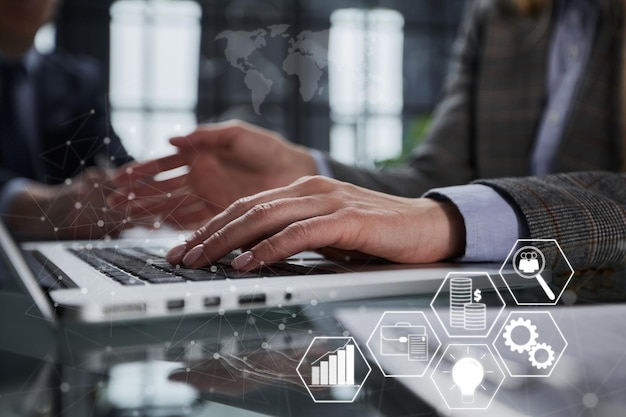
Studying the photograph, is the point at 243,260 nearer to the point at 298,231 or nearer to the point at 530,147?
the point at 298,231

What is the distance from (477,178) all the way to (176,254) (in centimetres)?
32

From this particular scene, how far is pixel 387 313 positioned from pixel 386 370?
3 centimetres

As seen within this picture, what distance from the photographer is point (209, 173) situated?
397 mm

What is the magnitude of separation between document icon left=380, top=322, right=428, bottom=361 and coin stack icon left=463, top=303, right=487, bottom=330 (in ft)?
0.07

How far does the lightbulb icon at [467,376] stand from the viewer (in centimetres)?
24

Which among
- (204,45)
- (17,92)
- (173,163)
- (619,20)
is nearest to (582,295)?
(173,163)

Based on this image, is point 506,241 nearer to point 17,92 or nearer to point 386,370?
point 386,370

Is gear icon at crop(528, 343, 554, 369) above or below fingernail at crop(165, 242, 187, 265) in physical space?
below

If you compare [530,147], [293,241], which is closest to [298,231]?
[293,241]

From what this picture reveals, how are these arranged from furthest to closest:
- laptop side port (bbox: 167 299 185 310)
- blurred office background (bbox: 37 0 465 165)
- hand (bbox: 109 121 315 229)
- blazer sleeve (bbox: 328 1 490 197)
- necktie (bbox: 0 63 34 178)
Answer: blurred office background (bbox: 37 0 465 165) < necktie (bbox: 0 63 34 178) < blazer sleeve (bbox: 328 1 490 197) < hand (bbox: 109 121 315 229) < laptop side port (bbox: 167 299 185 310)

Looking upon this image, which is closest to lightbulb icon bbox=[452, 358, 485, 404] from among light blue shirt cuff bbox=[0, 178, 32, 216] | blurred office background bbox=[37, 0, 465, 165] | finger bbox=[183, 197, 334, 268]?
finger bbox=[183, 197, 334, 268]

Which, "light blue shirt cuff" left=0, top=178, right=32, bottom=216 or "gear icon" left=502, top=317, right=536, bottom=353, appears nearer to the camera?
"gear icon" left=502, top=317, right=536, bottom=353

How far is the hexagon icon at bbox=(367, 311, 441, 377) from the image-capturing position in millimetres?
243

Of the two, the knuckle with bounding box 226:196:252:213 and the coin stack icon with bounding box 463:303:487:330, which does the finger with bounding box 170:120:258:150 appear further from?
the coin stack icon with bounding box 463:303:487:330
